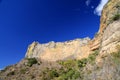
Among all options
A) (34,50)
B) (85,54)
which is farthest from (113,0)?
→ (34,50)

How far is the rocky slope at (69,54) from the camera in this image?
98.0 feet

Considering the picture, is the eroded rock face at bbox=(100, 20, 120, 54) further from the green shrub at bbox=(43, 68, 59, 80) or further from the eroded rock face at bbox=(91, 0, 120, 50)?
the green shrub at bbox=(43, 68, 59, 80)

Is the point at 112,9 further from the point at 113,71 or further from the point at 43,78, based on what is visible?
the point at 113,71

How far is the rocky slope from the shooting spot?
98.0ft

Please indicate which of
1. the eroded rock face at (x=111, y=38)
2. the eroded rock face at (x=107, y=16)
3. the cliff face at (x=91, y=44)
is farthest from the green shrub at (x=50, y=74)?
the eroded rock face at (x=111, y=38)

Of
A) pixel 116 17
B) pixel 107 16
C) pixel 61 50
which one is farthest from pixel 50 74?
pixel 61 50

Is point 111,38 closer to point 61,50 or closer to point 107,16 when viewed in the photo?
point 107,16

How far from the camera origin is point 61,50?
54031 millimetres

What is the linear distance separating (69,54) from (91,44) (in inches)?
371

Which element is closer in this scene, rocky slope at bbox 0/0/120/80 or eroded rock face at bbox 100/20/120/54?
eroded rock face at bbox 100/20/120/54

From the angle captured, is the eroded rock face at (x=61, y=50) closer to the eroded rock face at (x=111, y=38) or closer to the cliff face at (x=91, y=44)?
the cliff face at (x=91, y=44)

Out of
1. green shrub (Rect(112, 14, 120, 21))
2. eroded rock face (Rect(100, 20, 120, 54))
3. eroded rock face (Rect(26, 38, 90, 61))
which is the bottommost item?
eroded rock face (Rect(100, 20, 120, 54))

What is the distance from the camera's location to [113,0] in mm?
36344

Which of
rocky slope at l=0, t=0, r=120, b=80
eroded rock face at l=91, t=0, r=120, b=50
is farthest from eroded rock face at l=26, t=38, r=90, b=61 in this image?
eroded rock face at l=91, t=0, r=120, b=50
